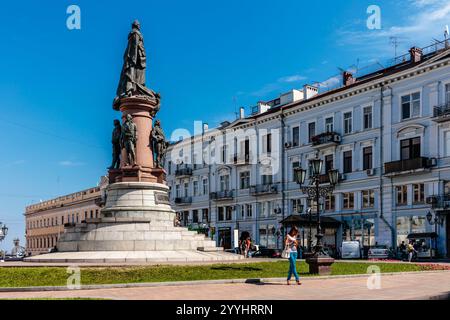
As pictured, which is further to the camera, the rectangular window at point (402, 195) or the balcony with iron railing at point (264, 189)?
the balcony with iron railing at point (264, 189)

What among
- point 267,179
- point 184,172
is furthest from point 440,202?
point 184,172

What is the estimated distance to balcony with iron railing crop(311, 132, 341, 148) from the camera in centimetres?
5188

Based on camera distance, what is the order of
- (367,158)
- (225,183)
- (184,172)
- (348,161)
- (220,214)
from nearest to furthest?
1. (367,158)
2. (348,161)
3. (225,183)
4. (220,214)
5. (184,172)

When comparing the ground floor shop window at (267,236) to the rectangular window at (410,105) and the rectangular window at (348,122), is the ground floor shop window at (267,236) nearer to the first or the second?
the rectangular window at (348,122)

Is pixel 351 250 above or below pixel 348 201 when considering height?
below

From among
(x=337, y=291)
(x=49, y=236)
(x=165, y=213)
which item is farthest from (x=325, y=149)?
(x=49, y=236)

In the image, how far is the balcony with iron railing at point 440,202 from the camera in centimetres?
4144

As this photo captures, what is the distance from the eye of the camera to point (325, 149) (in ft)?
176

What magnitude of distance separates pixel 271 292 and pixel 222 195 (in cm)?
5185

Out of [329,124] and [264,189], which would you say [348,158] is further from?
[264,189]

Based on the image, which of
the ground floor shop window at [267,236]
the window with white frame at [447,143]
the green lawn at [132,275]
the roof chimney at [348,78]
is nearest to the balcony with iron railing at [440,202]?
the window with white frame at [447,143]

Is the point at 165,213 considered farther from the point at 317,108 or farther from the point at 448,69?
the point at 317,108

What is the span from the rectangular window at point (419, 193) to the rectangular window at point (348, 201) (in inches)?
268

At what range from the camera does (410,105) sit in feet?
150
